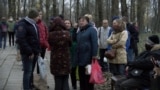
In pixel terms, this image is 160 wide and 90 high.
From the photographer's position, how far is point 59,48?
819 centimetres

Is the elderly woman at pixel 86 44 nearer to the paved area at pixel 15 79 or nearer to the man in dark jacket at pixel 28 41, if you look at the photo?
the man in dark jacket at pixel 28 41

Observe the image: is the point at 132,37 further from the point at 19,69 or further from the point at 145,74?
A: the point at 145,74

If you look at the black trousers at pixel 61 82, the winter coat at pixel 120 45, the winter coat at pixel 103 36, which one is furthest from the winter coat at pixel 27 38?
the winter coat at pixel 103 36

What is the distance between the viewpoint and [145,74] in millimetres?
7488

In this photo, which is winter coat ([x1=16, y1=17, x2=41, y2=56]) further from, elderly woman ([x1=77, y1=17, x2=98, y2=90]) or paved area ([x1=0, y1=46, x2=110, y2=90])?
paved area ([x1=0, y1=46, x2=110, y2=90])

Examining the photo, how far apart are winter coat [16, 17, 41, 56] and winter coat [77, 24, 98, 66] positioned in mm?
1014

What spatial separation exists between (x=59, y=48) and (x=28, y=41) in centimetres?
93

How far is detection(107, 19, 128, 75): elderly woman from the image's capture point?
879cm

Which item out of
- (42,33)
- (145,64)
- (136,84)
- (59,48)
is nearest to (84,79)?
(59,48)

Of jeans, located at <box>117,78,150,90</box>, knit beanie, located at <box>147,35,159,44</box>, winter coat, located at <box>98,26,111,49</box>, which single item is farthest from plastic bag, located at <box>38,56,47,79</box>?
winter coat, located at <box>98,26,111,49</box>

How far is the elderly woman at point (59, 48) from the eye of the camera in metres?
8.11

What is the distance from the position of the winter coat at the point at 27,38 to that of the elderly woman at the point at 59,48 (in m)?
0.66

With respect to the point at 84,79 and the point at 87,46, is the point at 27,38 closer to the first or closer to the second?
the point at 87,46

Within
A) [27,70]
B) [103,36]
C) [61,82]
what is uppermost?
[103,36]
